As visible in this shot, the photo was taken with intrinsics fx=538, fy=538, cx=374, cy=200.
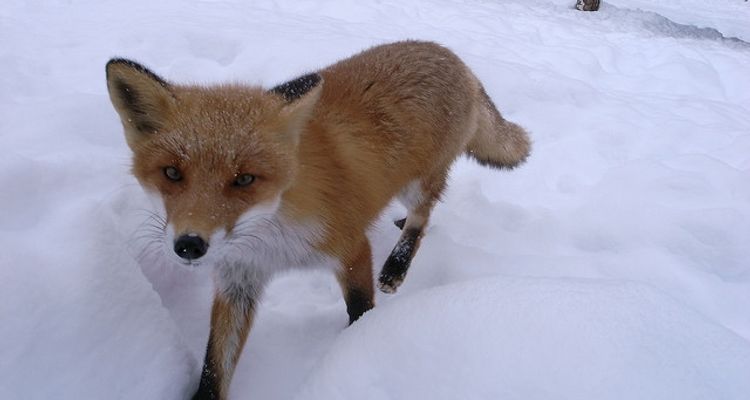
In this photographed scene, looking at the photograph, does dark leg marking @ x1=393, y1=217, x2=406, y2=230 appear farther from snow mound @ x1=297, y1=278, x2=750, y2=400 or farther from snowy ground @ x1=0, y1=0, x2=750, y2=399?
snow mound @ x1=297, y1=278, x2=750, y2=400

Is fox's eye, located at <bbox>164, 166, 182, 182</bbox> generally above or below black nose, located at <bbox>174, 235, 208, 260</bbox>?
above

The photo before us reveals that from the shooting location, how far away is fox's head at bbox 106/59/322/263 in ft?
4.86

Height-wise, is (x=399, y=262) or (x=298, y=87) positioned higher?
(x=298, y=87)

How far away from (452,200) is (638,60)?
3.46 meters

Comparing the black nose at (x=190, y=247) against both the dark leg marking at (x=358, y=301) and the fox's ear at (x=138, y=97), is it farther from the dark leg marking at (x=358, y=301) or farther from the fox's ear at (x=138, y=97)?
the dark leg marking at (x=358, y=301)

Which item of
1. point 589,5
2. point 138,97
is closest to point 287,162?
point 138,97

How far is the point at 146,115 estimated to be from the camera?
1.66m

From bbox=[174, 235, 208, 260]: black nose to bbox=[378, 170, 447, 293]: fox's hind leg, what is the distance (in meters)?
1.40

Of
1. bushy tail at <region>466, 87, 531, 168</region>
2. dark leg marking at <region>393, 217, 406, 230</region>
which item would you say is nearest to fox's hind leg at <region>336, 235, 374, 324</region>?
dark leg marking at <region>393, 217, 406, 230</region>

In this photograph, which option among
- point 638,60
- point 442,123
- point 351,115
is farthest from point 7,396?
point 638,60

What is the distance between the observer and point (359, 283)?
2.19 meters

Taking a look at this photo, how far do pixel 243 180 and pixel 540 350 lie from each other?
965 millimetres

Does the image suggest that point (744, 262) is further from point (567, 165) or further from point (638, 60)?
point (638, 60)

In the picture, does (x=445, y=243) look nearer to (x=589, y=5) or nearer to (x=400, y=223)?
(x=400, y=223)
